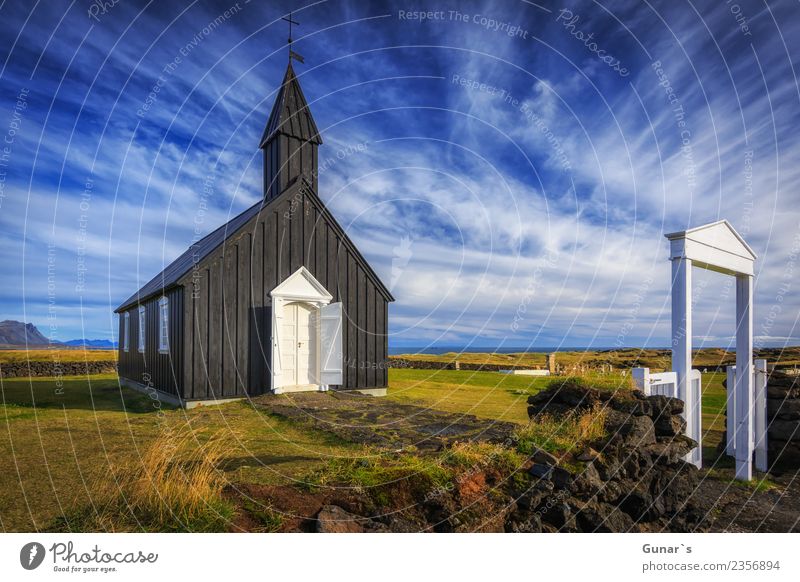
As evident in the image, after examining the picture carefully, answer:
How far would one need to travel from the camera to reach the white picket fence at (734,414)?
29.5 ft

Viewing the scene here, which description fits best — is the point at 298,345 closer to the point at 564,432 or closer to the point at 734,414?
the point at 564,432

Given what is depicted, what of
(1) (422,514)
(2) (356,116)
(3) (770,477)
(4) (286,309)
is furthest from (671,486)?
(4) (286,309)

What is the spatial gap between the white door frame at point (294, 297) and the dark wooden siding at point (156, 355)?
2425 millimetres

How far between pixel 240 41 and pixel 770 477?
44.0ft

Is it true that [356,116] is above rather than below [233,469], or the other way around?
above

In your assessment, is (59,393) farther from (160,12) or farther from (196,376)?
(160,12)

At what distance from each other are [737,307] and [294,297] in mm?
11844

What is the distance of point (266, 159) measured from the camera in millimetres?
15961

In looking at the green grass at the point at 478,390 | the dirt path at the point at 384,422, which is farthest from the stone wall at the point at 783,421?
the dirt path at the point at 384,422

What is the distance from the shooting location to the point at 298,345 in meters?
14.2

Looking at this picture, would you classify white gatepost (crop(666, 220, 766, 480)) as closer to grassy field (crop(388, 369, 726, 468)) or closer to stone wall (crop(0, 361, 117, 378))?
grassy field (crop(388, 369, 726, 468))

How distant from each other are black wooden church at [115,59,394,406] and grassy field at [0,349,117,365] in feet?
41.7

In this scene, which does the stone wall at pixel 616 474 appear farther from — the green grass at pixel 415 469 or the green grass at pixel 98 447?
the green grass at pixel 98 447

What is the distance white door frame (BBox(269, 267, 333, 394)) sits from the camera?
1334 cm
